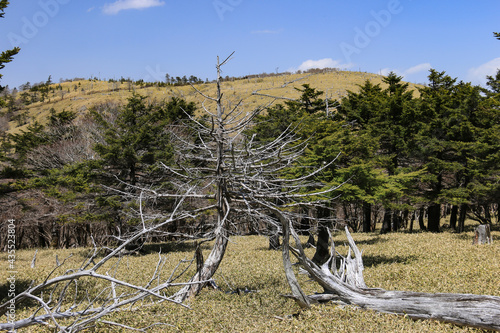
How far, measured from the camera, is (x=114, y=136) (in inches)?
971

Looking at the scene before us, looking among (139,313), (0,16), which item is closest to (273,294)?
(139,313)

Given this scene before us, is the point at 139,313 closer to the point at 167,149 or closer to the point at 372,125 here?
the point at 167,149

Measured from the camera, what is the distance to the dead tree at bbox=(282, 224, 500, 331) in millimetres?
6383

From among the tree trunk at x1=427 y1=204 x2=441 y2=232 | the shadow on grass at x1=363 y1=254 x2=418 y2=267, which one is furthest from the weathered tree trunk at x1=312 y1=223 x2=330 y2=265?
the tree trunk at x1=427 y1=204 x2=441 y2=232

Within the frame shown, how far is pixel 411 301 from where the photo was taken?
7.11m

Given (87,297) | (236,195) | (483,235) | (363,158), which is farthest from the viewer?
(483,235)

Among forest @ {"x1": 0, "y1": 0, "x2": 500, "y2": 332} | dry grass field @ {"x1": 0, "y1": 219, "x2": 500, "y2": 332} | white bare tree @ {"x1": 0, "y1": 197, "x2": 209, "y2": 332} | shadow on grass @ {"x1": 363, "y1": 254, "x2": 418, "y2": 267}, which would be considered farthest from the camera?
shadow on grass @ {"x1": 363, "y1": 254, "x2": 418, "y2": 267}

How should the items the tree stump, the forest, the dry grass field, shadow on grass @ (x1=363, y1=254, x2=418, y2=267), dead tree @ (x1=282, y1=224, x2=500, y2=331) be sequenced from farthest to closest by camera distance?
1. the tree stump
2. shadow on grass @ (x1=363, y1=254, x2=418, y2=267)
3. the forest
4. the dry grass field
5. dead tree @ (x1=282, y1=224, x2=500, y2=331)

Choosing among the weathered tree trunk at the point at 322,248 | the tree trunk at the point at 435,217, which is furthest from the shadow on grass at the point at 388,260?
the tree trunk at the point at 435,217

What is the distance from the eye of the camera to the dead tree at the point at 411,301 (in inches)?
251

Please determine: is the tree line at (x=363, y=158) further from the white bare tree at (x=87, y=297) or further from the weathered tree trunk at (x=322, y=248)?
the white bare tree at (x=87, y=297)

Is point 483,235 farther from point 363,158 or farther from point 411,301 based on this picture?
point 411,301

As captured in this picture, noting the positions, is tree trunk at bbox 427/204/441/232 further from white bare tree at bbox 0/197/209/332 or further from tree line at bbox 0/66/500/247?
white bare tree at bbox 0/197/209/332

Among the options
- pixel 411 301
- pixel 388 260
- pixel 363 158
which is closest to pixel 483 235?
pixel 388 260
